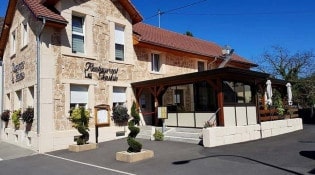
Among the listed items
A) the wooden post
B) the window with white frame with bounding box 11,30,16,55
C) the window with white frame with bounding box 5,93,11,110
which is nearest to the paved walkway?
the window with white frame with bounding box 5,93,11,110

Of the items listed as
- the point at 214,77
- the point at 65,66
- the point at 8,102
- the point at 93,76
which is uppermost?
the point at 65,66

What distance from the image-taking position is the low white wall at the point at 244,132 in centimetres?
1161

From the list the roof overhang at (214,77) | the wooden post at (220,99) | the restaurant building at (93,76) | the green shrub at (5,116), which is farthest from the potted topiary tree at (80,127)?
the green shrub at (5,116)

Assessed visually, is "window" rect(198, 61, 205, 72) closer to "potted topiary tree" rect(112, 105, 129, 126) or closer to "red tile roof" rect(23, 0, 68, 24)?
"potted topiary tree" rect(112, 105, 129, 126)

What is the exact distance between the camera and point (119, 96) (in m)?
15.8

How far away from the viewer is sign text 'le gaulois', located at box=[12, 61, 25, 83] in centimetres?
1486

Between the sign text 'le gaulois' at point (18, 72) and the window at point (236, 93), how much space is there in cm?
965

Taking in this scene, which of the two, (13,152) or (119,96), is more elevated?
(119,96)

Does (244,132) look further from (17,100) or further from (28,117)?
(17,100)

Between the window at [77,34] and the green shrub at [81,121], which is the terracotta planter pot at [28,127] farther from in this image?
the window at [77,34]

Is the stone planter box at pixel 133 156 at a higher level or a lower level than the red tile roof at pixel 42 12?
lower

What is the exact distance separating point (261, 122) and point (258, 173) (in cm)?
776

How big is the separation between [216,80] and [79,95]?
6.20 meters

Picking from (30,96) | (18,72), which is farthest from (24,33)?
(30,96)
